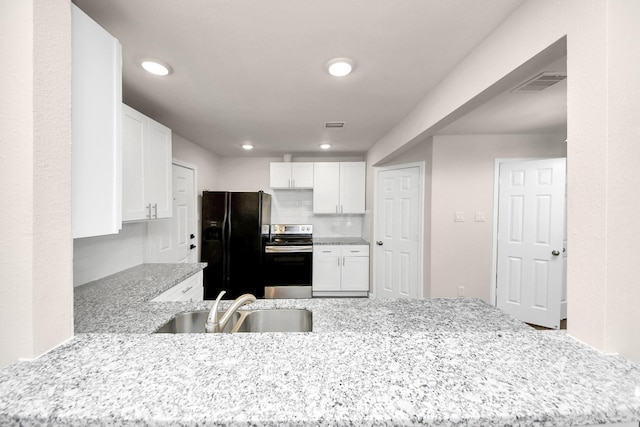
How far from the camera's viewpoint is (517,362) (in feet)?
2.18

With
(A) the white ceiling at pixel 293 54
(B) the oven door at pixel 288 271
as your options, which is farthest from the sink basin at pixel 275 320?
(B) the oven door at pixel 288 271

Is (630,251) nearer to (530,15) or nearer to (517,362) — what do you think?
(517,362)

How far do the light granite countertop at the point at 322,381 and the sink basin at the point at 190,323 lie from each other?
0.53 m

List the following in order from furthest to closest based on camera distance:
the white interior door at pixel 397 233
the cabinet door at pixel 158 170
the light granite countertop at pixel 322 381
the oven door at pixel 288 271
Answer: the oven door at pixel 288 271, the white interior door at pixel 397 233, the cabinet door at pixel 158 170, the light granite countertop at pixel 322 381

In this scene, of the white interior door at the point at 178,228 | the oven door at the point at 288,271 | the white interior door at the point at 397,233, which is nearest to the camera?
the white interior door at the point at 178,228

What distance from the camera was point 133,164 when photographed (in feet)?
5.84

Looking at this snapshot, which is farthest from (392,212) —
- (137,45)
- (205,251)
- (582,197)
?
(137,45)

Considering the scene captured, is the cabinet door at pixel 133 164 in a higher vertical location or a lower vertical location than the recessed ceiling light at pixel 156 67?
lower

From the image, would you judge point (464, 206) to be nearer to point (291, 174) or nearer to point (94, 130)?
point (291, 174)

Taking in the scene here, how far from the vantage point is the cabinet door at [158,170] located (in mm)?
1950

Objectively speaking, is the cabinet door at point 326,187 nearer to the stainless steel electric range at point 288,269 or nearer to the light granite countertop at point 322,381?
the stainless steel electric range at point 288,269

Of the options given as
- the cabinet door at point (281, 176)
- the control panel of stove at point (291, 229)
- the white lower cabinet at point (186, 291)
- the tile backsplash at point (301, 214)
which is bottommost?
the white lower cabinet at point (186, 291)

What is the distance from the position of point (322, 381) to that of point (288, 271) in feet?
10.6

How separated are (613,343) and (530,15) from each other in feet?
4.00
